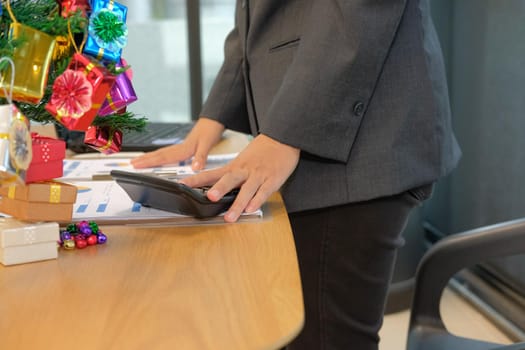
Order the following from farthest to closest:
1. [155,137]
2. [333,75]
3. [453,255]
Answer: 1. [155,137]
2. [453,255]
3. [333,75]

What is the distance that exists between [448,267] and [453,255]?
0.02m

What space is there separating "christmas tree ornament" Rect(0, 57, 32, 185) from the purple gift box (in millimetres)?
111

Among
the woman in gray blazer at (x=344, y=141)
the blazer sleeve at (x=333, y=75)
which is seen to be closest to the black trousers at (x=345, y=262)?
the woman in gray blazer at (x=344, y=141)

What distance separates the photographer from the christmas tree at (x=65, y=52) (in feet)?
2.02

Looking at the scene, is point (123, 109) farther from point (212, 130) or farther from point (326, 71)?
point (212, 130)

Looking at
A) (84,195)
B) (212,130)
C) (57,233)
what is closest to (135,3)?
(212,130)

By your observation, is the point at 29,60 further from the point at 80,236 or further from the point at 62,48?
the point at 80,236

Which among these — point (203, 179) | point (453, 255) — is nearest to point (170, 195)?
point (203, 179)

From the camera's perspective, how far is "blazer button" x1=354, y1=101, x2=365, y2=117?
95cm

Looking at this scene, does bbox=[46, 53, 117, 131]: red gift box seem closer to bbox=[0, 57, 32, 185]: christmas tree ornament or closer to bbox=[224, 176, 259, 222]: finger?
bbox=[0, 57, 32, 185]: christmas tree ornament

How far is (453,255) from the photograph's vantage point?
1130 millimetres

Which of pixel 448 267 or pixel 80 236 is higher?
pixel 80 236

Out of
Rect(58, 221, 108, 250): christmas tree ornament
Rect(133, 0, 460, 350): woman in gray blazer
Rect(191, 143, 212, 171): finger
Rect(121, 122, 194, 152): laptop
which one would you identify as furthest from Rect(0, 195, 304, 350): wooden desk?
Rect(121, 122, 194, 152): laptop

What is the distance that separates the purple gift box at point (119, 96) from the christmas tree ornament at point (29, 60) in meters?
0.09
